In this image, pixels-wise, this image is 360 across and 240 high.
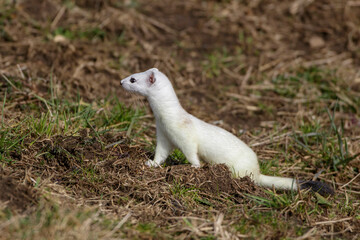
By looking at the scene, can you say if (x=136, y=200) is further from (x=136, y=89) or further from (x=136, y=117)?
(x=136, y=117)

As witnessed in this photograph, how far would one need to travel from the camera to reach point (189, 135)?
4297mm

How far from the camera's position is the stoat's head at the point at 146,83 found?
4.26 metres

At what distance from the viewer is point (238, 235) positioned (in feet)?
11.4

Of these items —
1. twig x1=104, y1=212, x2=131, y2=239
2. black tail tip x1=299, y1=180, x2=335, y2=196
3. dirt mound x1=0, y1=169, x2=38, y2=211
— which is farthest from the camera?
black tail tip x1=299, y1=180, x2=335, y2=196

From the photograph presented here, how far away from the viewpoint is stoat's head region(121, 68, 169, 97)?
14.0 ft

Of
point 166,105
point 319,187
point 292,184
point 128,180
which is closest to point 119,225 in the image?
point 128,180

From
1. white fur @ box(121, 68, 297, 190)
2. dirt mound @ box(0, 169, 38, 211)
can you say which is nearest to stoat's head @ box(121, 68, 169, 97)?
white fur @ box(121, 68, 297, 190)

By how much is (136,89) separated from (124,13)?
421cm

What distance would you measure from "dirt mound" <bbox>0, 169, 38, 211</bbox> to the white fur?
1.39 metres

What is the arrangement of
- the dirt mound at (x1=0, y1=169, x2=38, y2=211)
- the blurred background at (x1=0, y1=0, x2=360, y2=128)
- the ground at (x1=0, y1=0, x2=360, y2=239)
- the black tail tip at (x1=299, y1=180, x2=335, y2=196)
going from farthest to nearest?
the blurred background at (x1=0, y1=0, x2=360, y2=128)
the black tail tip at (x1=299, y1=180, x2=335, y2=196)
the ground at (x1=0, y1=0, x2=360, y2=239)
the dirt mound at (x1=0, y1=169, x2=38, y2=211)

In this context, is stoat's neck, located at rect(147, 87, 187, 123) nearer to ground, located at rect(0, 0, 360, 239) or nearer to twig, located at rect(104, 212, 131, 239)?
ground, located at rect(0, 0, 360, 239)

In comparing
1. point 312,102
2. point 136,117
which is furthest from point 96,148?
point 312,102

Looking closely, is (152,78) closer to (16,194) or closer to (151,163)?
(151,163)

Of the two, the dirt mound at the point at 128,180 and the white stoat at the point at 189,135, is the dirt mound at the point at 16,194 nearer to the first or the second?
the dirt mound at the point at 128,180
